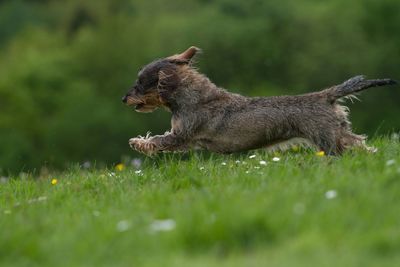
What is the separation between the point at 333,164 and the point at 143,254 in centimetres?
287

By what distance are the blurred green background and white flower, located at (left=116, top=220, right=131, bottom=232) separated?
138 ft

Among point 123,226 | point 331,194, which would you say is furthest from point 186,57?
point 123,226

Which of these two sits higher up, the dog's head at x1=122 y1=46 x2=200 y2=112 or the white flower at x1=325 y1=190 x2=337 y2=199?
the white flower at x1=325 y1=190 x2=337 y2=199

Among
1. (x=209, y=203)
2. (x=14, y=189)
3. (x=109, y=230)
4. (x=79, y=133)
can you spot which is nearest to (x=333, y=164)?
(x=209, y=203)

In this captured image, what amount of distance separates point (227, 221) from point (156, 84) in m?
4.91

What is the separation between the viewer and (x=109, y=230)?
6.91m

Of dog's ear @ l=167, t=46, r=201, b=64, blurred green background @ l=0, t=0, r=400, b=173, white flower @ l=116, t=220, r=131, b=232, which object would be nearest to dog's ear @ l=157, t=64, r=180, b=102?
dog's ear @ l=167, t=46, r=201, b=64

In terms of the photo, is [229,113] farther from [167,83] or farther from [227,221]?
[227,221]

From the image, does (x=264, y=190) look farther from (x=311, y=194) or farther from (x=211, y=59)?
(x=211, y=59)

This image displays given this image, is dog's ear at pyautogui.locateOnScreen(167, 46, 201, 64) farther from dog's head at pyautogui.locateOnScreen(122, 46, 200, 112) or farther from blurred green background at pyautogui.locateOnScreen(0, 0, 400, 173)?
blurred green background at pyautogui.locateOnScreen(0, 0, 400, 173)

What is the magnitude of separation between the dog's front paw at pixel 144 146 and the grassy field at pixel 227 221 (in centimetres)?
219

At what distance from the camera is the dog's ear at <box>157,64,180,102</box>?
11273 millimetres

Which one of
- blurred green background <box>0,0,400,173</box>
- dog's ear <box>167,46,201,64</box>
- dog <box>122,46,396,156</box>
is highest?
dog's ear <box>167,46,201,64</box>

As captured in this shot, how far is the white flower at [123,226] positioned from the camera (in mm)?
6898
